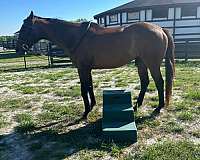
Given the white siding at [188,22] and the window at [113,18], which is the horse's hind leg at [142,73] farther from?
the window at [113,18]

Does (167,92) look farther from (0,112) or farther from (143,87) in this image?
(0,112)

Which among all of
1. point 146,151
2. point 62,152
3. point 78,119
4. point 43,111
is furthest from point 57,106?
point 146,151

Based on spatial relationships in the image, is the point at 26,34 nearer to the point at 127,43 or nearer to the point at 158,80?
the point at 127,43

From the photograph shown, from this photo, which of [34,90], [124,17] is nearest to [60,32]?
[34,90]

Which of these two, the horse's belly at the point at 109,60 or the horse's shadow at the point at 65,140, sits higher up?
the horse's belly at the point at 109,60

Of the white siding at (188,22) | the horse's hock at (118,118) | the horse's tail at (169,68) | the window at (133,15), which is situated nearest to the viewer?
the horse's hock at (118,118)

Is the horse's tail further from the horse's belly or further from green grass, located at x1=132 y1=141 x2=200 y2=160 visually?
green grass, located at x1=132 y1=141 x2=200 y2=160

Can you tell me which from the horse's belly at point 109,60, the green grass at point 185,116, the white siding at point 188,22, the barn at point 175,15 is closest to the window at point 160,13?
the barn at point 175,15

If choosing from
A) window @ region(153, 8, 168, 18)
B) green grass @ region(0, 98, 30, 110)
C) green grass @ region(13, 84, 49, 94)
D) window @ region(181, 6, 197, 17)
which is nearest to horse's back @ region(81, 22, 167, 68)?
green grass @ region(0, 98, 30, 110)

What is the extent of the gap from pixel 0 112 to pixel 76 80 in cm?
442

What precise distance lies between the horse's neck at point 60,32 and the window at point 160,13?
21.2 meters

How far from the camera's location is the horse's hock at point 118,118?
14.4 ft

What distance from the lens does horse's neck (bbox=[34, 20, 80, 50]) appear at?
216 inches

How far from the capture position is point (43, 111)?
21.1 feet
